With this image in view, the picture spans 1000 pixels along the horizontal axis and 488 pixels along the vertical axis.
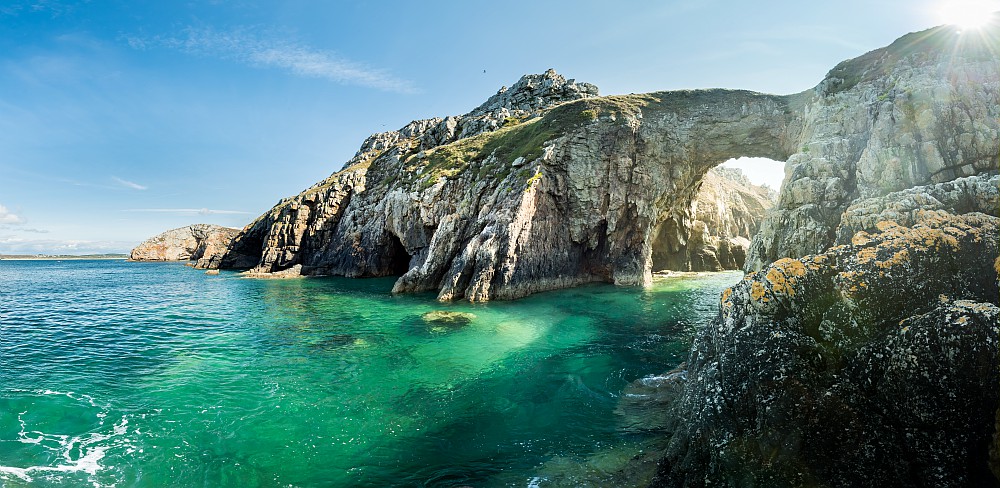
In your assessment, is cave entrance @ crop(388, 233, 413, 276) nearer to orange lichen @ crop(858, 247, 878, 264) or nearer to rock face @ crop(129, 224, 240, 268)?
orange lichen @ crop(858, 247, 878, 264)

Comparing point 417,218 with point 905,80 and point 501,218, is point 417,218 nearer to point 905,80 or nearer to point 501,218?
point 501,218

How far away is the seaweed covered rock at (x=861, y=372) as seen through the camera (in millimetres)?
5664

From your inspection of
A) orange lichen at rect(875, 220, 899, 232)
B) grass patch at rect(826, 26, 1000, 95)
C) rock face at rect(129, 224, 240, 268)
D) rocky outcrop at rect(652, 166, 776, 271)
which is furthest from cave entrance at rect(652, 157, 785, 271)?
rock face at rect(129, 224, 240, 268)

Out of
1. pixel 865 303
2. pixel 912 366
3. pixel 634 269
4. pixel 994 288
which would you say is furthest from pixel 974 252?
pixel 634 269

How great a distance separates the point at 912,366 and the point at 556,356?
46.3 feet

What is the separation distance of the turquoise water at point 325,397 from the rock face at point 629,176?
9.36 metres

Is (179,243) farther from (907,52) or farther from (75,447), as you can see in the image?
(907,52)

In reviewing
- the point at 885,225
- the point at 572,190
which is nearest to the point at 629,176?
the point at 572,190

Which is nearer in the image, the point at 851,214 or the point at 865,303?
the point at 865,303

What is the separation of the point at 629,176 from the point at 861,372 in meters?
41.3

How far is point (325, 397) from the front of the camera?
14164mm

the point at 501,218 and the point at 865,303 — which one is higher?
the point at 501,218

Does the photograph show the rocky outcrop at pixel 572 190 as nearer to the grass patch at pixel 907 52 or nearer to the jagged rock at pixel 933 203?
the grass patch at pixel 907 52

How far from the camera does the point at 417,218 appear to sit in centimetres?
5303
